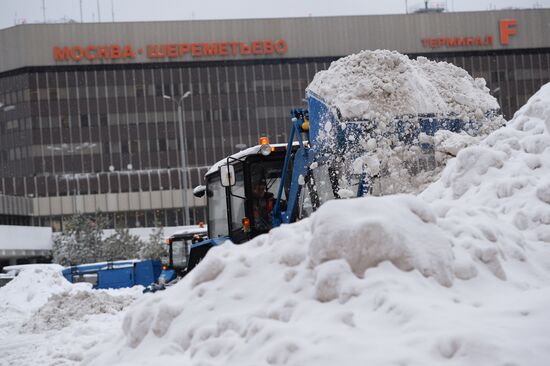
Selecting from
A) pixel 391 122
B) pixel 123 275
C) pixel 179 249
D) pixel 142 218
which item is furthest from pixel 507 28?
pixel 391 122

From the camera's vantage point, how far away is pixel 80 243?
54406 mm

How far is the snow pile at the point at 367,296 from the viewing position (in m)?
5.30

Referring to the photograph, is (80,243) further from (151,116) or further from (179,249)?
(179,249)

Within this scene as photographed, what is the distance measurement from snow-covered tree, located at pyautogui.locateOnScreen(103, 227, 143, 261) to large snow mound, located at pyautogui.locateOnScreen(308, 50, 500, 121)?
41624 millimetres

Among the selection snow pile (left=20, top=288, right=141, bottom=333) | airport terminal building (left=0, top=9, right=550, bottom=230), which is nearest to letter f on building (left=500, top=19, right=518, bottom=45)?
airport terminal building (left=0, top=9, right=550, bottom=230)

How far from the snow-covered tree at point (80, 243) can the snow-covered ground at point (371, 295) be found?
153 feet

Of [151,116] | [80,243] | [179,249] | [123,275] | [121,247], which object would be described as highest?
[151,116]

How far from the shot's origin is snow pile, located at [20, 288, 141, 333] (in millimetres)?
15641

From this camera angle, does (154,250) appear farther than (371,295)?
Yes

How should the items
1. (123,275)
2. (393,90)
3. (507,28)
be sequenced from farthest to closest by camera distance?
(507,28) → (123,275) → (393,90)

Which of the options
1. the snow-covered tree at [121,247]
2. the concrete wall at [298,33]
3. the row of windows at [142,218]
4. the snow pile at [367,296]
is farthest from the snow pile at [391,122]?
the row of windows at [142,218]

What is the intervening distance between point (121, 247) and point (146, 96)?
2034 centimetres

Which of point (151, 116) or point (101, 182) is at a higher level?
point (151, 116)

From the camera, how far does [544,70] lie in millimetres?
75750
